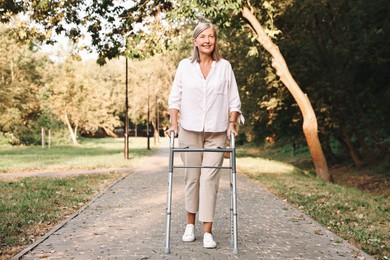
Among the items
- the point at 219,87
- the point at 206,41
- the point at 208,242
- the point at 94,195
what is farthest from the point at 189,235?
the point at 94,195

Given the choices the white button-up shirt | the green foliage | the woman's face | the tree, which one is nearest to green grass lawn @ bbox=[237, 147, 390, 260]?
the white button-up shirt

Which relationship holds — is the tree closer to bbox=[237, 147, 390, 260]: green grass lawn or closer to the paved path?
bbox=[237, 147, 390, 260]: green grass lawn

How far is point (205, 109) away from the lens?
5090 mm

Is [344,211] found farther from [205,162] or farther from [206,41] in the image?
[206,41]

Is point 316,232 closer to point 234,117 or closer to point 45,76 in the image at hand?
point 234,117

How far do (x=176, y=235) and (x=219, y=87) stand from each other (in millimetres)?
2025

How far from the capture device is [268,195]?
10164 mm

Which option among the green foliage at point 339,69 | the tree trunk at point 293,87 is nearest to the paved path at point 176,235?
the tree trunk at point 293,87

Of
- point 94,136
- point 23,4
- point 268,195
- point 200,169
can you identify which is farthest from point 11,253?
point 94,136

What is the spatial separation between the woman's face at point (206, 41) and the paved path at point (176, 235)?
2162mm

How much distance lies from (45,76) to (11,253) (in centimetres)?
5002

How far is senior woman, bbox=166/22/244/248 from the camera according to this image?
201 inches

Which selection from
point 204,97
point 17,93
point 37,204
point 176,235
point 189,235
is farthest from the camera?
point 17,93

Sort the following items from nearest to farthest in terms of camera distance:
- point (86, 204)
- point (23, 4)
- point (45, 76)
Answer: point (86, 204), point (23, 4), point (45, 76)
